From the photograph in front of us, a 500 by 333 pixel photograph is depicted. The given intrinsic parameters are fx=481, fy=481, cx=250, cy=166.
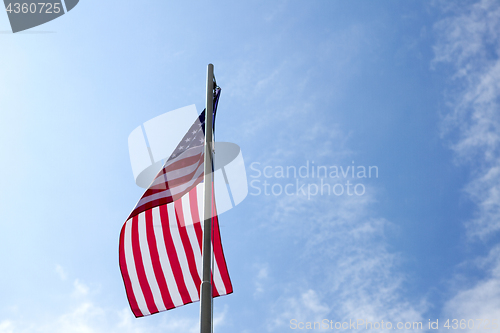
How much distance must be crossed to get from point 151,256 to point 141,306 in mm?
1334

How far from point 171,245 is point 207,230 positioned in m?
3.98

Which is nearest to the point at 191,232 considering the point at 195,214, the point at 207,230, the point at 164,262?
the point at 195,214

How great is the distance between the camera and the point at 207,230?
938 cm

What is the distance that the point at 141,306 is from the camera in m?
12.9

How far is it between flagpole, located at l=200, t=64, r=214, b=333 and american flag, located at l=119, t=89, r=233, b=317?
3.21 ft

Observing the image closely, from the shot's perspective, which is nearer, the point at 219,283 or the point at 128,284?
the point at 219,283

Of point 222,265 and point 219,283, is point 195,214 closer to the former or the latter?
point 222,265

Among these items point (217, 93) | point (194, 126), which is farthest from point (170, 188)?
point (217, 93)

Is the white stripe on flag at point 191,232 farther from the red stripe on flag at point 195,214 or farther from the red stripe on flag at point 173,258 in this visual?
the red stripe on flag at point 173,258

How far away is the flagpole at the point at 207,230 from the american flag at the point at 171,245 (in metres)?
0.98

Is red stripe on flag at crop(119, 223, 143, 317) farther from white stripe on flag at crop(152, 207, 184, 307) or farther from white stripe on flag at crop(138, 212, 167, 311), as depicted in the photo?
white stripe on flag at crop(152, 207, 184, 307)

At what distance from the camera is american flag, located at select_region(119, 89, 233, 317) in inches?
474

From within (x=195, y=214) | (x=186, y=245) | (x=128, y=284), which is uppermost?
(x=195, y=214)

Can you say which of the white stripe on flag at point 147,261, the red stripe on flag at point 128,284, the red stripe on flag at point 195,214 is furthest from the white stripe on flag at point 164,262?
the red stripe on flag at point 195,214
